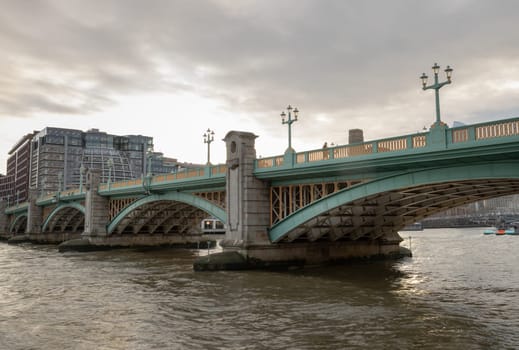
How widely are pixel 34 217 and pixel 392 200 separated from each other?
3029 inches

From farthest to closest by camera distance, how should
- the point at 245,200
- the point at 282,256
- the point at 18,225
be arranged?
the point at 18,225
the point at 282,256
the point at 245,200

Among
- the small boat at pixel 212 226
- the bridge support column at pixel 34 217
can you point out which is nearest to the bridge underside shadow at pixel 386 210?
the bridge support column at pixel 34 217

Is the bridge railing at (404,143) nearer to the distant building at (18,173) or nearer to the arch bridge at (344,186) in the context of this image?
the arch bridge at (344,186)

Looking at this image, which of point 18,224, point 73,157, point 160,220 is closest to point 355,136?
point 160,220

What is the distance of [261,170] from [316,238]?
20.9 feet

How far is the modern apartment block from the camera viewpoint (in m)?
138

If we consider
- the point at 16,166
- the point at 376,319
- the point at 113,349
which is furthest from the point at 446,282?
the point at 16,166

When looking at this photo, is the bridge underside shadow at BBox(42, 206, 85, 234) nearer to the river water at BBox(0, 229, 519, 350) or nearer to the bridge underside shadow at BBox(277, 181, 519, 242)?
the river water at BBox(0, 229, 519, 350)

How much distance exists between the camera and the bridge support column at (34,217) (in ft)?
281

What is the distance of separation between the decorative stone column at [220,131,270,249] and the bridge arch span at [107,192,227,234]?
15795 millimetres

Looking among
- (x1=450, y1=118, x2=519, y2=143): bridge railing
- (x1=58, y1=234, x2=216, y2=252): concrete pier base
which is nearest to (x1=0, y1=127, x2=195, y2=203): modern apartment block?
(x1=58, y1=234, x2=216, y2=252): concrete pier base

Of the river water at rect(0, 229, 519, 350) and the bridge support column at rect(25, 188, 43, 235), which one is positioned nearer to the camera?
the river water at rect(0, 229, 519, 350)

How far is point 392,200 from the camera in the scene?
2892cm

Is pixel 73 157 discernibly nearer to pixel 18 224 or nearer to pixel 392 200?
pixel 18 224
